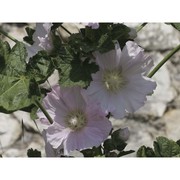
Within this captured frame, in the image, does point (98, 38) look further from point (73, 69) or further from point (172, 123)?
point (172, 123)

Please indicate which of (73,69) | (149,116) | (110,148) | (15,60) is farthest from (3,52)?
(149,116)

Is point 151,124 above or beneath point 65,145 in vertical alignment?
above

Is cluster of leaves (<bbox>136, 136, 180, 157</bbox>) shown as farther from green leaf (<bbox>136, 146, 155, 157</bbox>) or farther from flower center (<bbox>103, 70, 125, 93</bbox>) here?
flower center (<bbox>103, 70, 125, 93</bbox>)

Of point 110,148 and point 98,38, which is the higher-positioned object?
point 98,38

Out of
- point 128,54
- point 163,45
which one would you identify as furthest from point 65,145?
point 163,45

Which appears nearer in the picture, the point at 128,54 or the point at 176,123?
the point at 128,54
